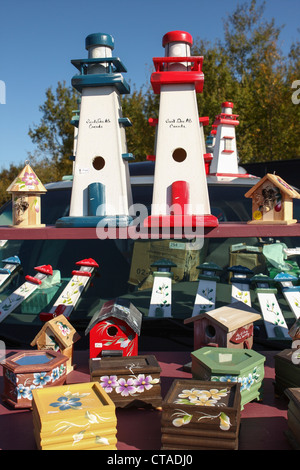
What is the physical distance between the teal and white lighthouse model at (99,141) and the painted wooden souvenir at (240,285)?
945 millimetres

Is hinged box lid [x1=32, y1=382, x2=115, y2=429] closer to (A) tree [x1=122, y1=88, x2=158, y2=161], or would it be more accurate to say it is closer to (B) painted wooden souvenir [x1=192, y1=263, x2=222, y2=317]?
(B) painted wooden souvenir [x1=192, y1=263, x2=222, y2=317]

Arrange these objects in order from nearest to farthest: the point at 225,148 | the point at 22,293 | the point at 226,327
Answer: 1. the point at 226,327
2. the point at 22,293
3. the point at 225,148

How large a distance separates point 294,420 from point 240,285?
1.54 m

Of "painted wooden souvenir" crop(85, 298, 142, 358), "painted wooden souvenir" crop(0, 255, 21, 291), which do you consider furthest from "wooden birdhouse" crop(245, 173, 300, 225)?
"painted wooden souvenir" crop(0, 255, 21, 291)

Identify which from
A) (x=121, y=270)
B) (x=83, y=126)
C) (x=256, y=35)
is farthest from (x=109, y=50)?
(x=256, y=35)

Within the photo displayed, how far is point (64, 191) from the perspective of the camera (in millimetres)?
4254

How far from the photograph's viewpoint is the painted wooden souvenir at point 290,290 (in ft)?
9.70

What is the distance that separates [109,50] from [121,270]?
5.65 feet

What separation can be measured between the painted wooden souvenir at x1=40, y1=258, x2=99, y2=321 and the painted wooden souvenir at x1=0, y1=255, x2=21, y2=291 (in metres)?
0.53

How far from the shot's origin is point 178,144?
2547 mm

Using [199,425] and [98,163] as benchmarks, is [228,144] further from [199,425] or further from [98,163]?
[199,425]

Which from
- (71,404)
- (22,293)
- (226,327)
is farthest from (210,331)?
(22,293)

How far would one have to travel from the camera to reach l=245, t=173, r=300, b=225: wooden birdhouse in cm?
255
